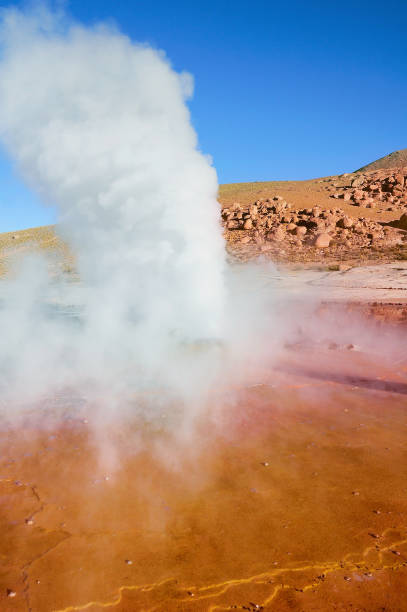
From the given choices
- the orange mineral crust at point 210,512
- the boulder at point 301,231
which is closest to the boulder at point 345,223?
the boulder at point 301,231

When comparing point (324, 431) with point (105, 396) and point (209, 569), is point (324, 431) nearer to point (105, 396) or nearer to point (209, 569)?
point (209, 569)

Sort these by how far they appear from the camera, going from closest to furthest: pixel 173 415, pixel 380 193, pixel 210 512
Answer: pixel 210 512
pixel 173 415
pixel 380 193

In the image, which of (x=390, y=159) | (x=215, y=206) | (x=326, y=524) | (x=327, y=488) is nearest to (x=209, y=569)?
(x=326, y=524)

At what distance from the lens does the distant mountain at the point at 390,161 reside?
4524 cm

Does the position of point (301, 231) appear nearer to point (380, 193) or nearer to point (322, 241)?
point (322, 241)

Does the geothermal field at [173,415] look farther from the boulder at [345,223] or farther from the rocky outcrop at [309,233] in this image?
the boulder at [345,223]

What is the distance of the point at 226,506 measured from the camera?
2480 mm

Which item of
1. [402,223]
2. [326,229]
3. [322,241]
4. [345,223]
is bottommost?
[322,241]

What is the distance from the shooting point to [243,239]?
19.2 m

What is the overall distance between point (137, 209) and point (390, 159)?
49550mm

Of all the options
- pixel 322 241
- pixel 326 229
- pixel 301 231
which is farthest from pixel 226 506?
pixel 326 229

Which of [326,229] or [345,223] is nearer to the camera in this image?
[326,229]

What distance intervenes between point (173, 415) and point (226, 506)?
1406mm

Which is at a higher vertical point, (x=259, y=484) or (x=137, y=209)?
(x=137, y=209)
